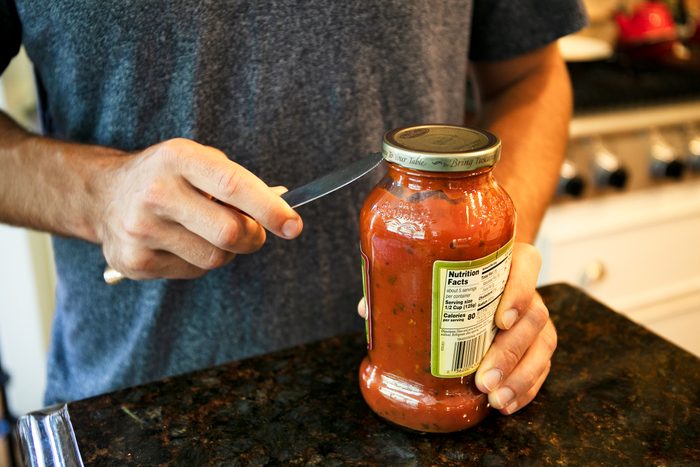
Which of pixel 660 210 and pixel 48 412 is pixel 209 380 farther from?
pixel 660 210

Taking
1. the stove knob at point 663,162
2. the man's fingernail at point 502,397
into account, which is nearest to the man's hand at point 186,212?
the man's fingernail at point 502,397

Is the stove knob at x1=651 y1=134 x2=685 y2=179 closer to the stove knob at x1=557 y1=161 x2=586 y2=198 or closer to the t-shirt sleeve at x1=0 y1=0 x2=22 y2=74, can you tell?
the stove knob at x1=557 y1=161 x2=586 y2=198

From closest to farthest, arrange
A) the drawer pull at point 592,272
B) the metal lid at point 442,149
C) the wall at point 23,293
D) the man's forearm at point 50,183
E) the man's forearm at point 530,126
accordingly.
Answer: the metal lid at point 442,149, the man's forearm at point 50,183, the man's forearm at point 530,126, the wall at point 23,293, the drawer pull at point 592,272

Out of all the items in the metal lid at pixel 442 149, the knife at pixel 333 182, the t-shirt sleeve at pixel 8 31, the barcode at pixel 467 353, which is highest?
the t-shirt sleeve at pixel 8 31

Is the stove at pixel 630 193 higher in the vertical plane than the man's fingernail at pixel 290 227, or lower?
lower

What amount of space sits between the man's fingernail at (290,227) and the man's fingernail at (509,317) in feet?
0.61

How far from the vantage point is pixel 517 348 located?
1.86ft

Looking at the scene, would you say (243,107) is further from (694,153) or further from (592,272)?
(694,153)

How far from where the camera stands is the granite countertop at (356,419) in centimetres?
52

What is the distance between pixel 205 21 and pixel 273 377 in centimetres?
39

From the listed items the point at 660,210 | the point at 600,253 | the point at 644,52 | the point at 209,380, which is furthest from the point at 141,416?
the point at 644,52

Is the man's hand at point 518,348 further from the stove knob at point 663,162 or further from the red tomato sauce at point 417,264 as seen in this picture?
the stove knob at point 663,162

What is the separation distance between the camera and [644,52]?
1798mm

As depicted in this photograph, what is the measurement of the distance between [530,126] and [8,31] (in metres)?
0.66
